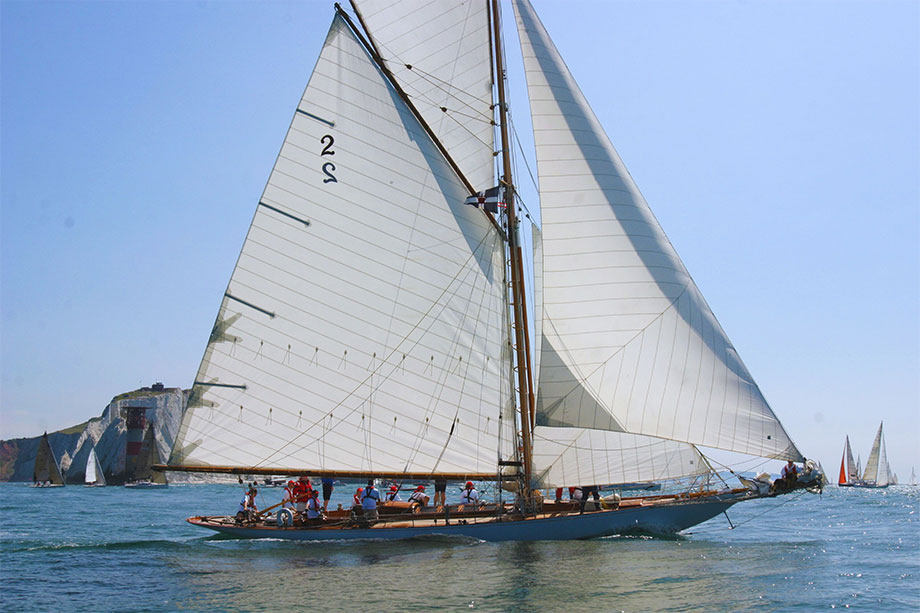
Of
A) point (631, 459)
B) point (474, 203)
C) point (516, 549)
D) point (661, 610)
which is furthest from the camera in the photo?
point (474, 203)

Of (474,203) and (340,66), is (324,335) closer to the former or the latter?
(474,203)

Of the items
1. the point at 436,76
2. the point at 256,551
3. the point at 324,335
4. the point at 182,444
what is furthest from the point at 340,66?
the point at 256,551

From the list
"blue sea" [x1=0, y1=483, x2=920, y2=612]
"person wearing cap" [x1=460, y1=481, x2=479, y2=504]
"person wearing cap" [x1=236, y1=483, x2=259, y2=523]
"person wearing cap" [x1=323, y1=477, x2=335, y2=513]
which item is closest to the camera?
"blue sea" [x1=0, y1=483, x2=920, y2=612]

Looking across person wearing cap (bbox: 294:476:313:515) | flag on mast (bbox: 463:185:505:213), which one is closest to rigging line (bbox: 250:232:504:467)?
flag on mast (bbox: 463:185:505:213)

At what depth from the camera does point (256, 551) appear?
80.2ft

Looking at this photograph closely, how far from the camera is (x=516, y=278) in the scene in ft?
89.6

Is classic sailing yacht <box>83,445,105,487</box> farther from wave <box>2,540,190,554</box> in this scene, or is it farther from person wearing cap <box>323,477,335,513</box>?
person wearing cap <box>323,477,335,513</box>

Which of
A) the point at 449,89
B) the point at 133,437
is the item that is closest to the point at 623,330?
the point at 449,89

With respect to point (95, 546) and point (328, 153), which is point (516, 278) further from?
point (95, 546)

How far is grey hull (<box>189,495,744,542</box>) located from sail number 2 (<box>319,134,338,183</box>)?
1149 cm

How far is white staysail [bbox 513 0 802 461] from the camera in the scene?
901 inches

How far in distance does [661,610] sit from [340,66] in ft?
65.0

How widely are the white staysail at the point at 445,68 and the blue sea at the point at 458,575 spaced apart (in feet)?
42.5

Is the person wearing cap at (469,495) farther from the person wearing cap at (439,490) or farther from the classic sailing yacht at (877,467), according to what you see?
the classic sailing yacht at (877,467)
